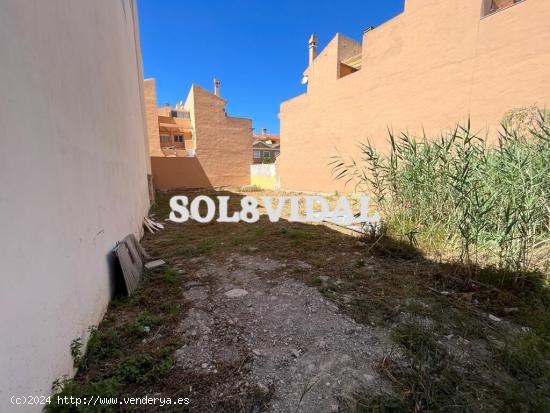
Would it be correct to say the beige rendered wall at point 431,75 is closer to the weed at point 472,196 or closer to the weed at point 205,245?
the weed at point 472,196

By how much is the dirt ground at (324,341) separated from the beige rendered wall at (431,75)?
4825 mm

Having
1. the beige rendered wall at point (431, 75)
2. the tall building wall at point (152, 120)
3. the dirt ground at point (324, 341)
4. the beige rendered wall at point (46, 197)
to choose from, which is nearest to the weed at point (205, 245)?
the dirt ground at point (324, 341)

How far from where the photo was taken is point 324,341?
69.1 inches

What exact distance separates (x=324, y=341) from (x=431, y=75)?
7.40 metres

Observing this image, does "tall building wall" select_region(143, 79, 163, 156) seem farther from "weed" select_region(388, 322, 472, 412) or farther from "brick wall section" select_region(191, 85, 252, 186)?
"weed" select_region(388, 322, 472, 412)

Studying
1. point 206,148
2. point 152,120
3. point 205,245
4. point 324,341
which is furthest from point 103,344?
point 152,120

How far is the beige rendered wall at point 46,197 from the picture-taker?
980 millimetres

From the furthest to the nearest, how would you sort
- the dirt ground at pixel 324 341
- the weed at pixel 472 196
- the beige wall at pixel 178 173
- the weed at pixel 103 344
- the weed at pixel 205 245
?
1. the beige wall at pixel 178 173
2. the weed at pixel 205 245
3. the weed at pixel 472 196
4. the weed at pixel 103 344
5. the dirt ground at pixel 324 341

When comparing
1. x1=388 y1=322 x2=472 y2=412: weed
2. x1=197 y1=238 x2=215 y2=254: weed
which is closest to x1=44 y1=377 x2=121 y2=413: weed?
x1=388 y1=322 x2=472 y2=412: weed

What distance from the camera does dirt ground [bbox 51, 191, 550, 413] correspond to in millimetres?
1311

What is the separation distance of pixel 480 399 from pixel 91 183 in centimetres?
282

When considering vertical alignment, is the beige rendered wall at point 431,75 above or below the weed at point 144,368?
above

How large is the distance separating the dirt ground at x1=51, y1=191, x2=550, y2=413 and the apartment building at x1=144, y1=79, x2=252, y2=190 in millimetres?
11763

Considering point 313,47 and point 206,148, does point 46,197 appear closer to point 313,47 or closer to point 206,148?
point 313,47
